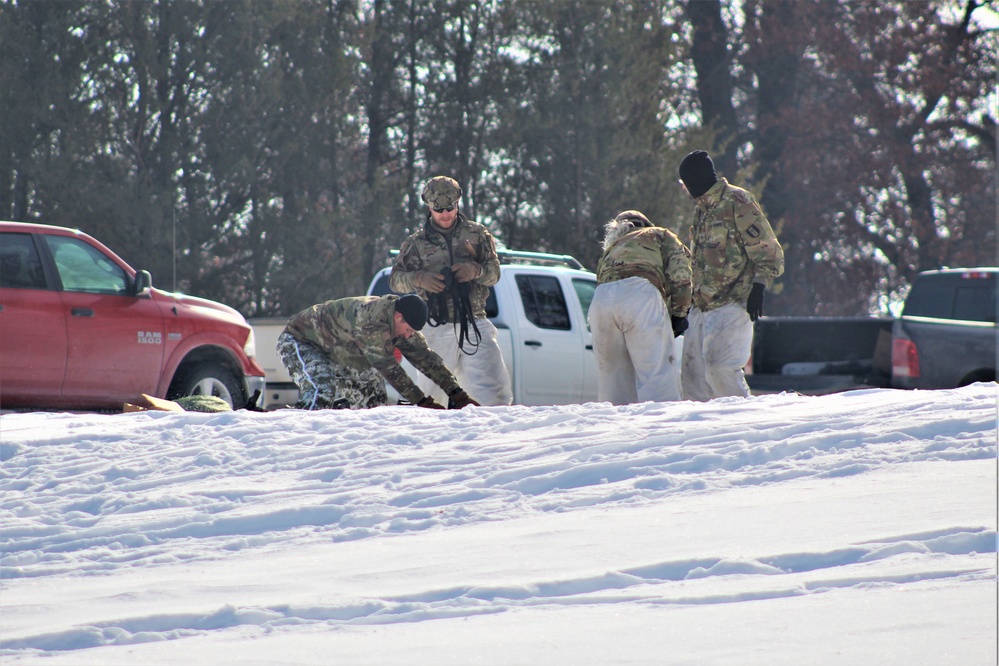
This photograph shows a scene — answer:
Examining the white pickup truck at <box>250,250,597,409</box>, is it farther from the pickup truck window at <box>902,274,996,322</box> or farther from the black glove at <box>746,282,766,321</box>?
the black glove at <box>746,282,766,321</box>

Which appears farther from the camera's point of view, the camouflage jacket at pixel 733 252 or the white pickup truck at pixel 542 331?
the white pickup truck at pixel 542 331

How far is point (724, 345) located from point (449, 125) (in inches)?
505

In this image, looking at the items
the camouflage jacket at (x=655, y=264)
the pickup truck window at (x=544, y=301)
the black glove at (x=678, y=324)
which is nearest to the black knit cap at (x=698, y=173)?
the camouflage jacket at (x=655, y=264)

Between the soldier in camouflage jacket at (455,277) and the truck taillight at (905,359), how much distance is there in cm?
318

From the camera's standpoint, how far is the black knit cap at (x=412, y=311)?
738 centimetres

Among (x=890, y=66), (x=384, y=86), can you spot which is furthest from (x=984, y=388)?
(x=890, y=66)

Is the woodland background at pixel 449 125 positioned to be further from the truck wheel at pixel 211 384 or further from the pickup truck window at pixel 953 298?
the pickup truck window at pixel 953 298

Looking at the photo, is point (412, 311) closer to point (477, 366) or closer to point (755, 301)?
point (477, 366)

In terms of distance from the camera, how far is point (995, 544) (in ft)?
13.7

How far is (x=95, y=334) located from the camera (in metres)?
9.03

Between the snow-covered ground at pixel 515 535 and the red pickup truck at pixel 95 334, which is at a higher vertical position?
the red pickup truck at pixel 95 334

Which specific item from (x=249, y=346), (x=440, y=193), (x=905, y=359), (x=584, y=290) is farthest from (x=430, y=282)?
(x=905, y=359)

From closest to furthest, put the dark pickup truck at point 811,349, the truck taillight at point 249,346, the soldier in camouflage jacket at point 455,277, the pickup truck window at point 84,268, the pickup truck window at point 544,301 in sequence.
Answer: the soldier in camouflage jacket at point 455,277 < the pickup truck window at point 84,268 < the truck taillight at point 249,346 < the pickup truck window at point 544,301 < the dark pickup truck at point 811,349

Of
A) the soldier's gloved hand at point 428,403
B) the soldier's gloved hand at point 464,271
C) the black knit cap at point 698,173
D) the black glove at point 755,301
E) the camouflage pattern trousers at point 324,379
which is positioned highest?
the black knit cap at point 698,173
